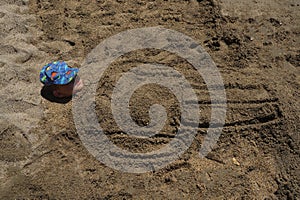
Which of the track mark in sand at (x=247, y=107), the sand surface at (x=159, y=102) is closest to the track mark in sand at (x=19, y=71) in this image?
the sand surface at (x=159, y=102)

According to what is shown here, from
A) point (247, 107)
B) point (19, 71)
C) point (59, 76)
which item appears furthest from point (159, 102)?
point (19, 71)

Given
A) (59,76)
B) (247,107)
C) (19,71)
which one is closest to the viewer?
(59,76)

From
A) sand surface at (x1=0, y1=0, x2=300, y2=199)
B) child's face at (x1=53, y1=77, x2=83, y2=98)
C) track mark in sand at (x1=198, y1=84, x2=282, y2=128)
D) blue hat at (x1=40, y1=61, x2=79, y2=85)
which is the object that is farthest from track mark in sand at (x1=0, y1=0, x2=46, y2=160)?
track mark in sand at (x1=198, y1=84, x2=282, y2=128)

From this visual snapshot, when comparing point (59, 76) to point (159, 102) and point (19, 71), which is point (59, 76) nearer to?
point (19, 71)

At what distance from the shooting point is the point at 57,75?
3.43 metres

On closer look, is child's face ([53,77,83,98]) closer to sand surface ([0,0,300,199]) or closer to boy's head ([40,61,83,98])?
boy's head ([40,61,83,98])

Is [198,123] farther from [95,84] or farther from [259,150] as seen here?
[95,84]

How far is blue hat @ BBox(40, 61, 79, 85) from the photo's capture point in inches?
135

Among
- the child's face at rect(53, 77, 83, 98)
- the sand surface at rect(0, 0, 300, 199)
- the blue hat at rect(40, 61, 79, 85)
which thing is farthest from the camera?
the child's face at rect(53, 77, 83, 98)

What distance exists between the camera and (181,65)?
3.89m

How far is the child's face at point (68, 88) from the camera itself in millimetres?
3586

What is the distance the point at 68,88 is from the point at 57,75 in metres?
0.22

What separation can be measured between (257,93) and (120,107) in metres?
1.39

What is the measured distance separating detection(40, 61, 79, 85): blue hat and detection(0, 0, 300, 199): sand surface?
0.29 meters
